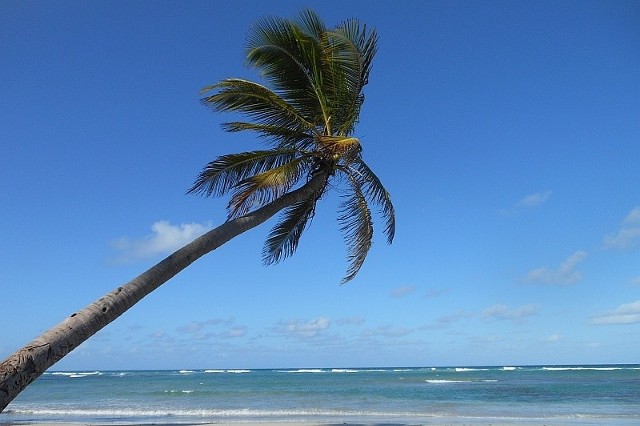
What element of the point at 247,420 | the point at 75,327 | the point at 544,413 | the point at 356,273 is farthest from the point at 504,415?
the point at 75,327

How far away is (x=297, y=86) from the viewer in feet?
30.3

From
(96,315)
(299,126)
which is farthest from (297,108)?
(96,315)

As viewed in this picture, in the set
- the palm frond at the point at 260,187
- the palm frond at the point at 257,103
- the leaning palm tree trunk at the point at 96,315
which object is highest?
the palm frond at the point at 257,103

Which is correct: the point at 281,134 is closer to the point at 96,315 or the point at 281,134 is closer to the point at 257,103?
the point at 257,103

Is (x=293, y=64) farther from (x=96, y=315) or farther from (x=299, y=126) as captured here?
(x=96, y=315)

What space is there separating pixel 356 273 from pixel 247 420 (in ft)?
35.7

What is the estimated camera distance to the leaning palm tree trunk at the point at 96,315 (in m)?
4.46

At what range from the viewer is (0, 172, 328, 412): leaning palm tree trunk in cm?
446

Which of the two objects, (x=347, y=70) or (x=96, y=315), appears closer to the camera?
(x=96, y=315)

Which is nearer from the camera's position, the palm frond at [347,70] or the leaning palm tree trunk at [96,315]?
the leaning palm tree trunk at [96,315]

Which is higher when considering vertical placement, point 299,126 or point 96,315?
point 299,126

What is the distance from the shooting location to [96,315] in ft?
17.2

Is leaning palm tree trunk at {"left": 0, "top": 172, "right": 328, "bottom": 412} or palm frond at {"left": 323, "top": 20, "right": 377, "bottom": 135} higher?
palm frond at {"left": 323, "top": 20, "right": 377, "bottom": 135}

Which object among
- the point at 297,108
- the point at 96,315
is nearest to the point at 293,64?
the point at 297,108
